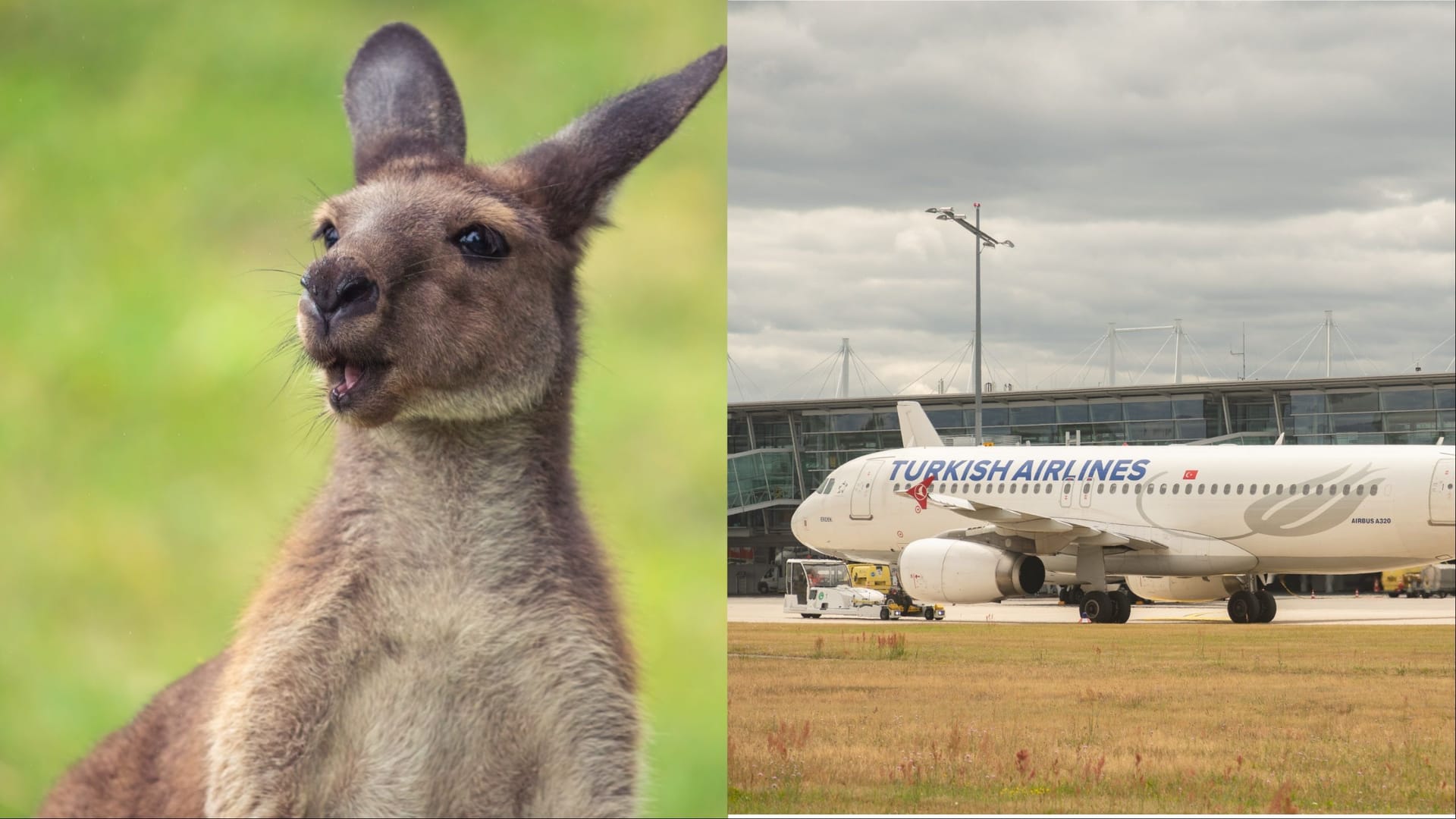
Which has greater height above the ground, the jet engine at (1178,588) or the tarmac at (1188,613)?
the jet engine at (1178,588)

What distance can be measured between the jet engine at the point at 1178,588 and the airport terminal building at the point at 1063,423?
5101 millimetres

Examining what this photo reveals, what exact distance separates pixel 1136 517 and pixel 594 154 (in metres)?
16.7

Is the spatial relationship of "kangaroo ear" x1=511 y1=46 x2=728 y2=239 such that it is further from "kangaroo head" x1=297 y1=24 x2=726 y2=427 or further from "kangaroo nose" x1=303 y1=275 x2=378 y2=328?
"kangaroo nose" x1=303 y1=275 x2=378 y2=328

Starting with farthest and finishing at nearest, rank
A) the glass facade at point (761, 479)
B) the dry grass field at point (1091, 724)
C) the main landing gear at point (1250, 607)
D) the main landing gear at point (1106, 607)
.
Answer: the glass facade at point (761, 479) → the main landing gear at point (1106, 607) → the main landing gear at point (1250, 607) → the dry grass field at point (1091, 724)

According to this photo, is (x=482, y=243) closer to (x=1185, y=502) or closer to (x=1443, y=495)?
(x=1443, y=495)

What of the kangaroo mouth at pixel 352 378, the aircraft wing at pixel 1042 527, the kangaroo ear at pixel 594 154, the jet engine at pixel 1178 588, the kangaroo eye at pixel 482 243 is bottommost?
the jet engine at pixel 1178 588

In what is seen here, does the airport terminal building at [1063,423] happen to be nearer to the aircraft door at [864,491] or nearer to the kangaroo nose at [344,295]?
the aircraft door at [864,491]

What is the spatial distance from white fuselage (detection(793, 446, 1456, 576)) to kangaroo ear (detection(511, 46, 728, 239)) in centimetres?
1504

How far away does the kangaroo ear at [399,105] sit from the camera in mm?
3457

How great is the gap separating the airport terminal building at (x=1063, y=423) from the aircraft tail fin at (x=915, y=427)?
1111 mm

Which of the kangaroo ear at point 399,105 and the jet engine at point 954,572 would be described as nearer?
the kangaroo ear at point 399,105

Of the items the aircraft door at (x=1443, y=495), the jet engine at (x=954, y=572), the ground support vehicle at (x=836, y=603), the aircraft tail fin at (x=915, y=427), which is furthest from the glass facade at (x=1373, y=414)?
the jet engine at (x=954, y=572)

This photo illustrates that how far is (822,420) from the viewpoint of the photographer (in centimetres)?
2548

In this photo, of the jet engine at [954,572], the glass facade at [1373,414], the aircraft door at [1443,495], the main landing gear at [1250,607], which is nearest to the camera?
the aircraft door at [1443,495]
